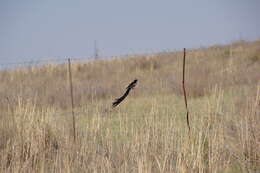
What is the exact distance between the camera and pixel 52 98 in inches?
346

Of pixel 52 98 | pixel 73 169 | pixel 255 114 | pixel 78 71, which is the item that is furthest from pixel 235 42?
pixel 73 169

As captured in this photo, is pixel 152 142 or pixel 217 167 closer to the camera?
pixel 217 167

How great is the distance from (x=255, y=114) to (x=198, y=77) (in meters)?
6.51

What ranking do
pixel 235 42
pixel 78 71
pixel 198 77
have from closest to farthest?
pixel 198 77 → pixel 78 71 → pixel 235 42

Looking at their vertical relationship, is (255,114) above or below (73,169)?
above

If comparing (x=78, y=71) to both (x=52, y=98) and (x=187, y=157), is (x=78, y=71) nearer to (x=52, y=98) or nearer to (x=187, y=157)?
(x=52, y=98)

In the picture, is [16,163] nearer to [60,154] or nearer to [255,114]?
[60,154]

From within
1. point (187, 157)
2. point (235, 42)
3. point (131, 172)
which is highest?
point (235, 42)

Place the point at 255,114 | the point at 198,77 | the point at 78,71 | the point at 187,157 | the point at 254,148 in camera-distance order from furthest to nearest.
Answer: the point at 78,71, the point at 198,77, the point at 255,114, the point at 254,148, the point at 187,157

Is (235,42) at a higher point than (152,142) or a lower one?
A: higher

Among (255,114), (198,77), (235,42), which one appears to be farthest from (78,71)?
(255,114)

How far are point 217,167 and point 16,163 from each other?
63.3 inches

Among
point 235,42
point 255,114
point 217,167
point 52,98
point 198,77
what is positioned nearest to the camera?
point 217,167

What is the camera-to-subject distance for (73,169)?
10.7 feet
